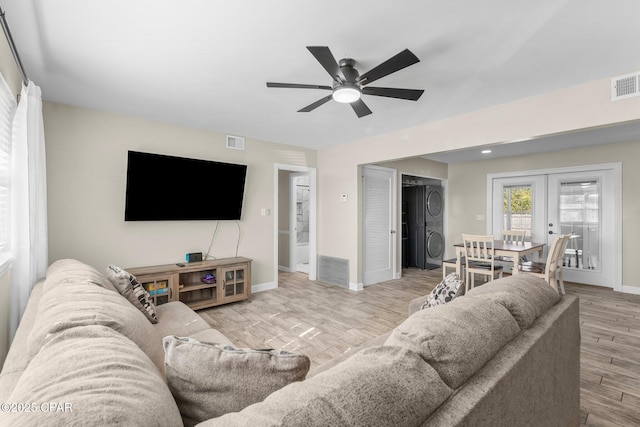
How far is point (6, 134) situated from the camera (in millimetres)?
2174

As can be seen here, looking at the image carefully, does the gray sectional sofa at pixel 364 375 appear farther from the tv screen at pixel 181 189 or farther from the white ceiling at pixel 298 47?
the tv screen at pixel 181 189

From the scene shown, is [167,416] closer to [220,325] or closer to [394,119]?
[220,325]

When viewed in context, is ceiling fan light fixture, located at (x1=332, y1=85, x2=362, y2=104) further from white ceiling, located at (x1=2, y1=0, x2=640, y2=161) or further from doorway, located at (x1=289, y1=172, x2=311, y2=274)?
doorway, located at (x1=289, y1=172, x2=311, y2=274)

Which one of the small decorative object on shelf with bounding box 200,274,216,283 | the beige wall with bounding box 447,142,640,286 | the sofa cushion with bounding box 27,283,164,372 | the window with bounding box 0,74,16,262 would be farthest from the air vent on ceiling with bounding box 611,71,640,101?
the window with bounding box 0,74,16,262

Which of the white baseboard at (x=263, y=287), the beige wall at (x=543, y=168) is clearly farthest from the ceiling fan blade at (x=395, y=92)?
the beige wall at (x=543, y=168)

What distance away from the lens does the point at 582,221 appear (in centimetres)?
516

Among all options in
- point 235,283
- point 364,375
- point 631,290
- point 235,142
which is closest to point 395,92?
point 364,375

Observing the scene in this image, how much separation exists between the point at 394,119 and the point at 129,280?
3246 millimetres

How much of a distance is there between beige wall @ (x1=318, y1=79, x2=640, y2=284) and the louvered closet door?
0.29m

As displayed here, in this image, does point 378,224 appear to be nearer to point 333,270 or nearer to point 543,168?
point 333,270

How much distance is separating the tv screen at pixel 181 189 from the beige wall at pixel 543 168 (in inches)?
196

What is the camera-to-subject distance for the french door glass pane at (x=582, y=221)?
5031mm

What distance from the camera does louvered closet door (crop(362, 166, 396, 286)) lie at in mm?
5102

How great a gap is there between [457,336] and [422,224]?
5768 millimetres
